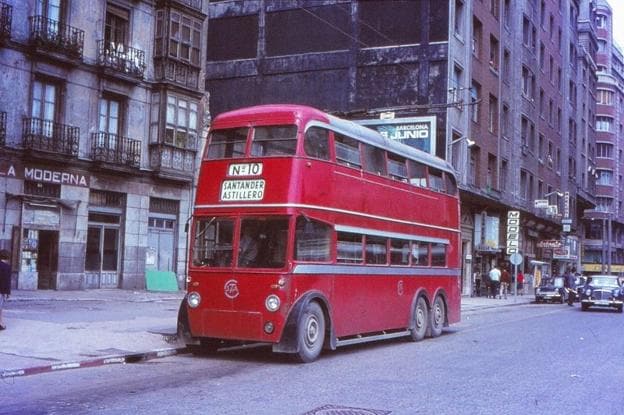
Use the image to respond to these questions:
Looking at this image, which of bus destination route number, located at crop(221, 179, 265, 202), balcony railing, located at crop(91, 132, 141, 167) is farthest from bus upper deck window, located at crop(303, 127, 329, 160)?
balcony railing, located at crop(91, 132, 141, 167)

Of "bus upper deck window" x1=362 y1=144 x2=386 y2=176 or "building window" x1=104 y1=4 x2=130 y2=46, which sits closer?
"bus upper deck window" x1=362 y1=144 x2=386 y2=176

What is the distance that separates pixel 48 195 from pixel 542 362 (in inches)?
718

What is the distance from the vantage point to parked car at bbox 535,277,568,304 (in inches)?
1599

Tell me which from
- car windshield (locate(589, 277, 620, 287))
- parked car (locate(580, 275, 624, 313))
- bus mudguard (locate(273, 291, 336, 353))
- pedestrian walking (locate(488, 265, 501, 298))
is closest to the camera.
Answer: bus mudguard (locate(273, 291, 336, 353))

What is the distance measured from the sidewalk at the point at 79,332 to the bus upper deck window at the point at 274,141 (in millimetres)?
4050

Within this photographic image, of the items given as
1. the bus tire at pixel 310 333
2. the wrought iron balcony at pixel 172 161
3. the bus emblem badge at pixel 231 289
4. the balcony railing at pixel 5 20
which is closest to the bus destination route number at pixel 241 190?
the bus emblem badge at pixel 231 289

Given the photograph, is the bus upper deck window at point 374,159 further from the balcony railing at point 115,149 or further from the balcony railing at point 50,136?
the balcony railing at point 115,149

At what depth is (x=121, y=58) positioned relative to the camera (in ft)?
88.7

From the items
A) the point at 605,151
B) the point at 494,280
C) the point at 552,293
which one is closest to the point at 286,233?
the point at 494,280

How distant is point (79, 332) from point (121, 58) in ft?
50.7

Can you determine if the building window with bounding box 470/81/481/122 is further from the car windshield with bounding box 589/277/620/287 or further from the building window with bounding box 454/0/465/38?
the car windshield with bounding box 589/277/620/287

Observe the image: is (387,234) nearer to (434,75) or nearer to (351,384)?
(351,384)

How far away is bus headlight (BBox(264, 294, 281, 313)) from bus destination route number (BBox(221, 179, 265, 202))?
174cm

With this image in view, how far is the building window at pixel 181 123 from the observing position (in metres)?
29.0
